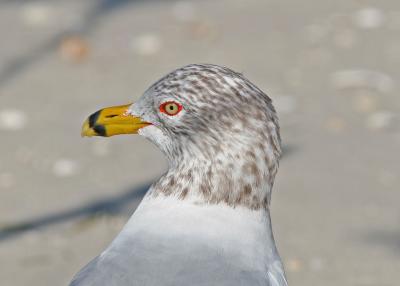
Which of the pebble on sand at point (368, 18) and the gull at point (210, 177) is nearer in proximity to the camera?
the gull at point (210, 177)

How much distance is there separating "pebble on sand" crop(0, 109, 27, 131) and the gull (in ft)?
8.48

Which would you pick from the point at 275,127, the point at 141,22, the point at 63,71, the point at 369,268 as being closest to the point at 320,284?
the point at 369,268

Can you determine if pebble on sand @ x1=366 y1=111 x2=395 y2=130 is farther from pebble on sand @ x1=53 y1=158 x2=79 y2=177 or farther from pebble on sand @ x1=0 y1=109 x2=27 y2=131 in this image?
pebble on sand @ x1=0 y1=109 x2=27 y2=131

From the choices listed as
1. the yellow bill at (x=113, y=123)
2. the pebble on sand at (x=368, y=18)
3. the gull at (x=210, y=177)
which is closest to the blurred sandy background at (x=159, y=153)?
the pebble on sand at (x=368, y=18)

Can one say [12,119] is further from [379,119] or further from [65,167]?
[379,119]

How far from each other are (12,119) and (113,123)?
253 centimetres

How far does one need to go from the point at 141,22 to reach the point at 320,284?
9.63 ft

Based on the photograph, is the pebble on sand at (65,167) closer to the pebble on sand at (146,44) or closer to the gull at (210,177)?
the pebble on sand at (146,44)

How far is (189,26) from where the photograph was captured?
7.06 m

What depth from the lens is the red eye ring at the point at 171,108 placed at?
3334 millimetres

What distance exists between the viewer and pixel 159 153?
5.68 meters

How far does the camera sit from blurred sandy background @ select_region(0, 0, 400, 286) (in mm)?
4898

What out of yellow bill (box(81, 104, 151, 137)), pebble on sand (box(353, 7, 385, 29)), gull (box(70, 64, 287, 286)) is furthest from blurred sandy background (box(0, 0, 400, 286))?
gull (box(70, 64, 287, 286))

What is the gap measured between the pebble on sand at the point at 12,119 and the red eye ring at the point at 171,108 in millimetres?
2654
